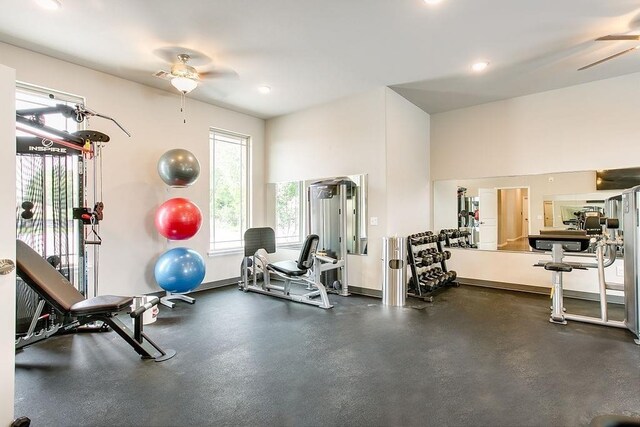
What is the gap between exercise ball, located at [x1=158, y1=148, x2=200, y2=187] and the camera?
4.19m

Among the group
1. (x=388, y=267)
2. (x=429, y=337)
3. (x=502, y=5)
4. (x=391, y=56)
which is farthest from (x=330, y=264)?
(x=502, y=5)

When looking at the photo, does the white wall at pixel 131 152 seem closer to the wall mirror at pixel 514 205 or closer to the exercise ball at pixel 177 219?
the exercise ball at pixel 177 219

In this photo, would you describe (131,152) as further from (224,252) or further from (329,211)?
(329,211)

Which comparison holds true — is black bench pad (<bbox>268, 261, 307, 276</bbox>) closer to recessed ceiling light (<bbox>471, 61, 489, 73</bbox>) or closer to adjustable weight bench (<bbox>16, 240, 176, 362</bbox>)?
adjustable weight bench (<bbox>16, 240, 176, 362</bbox>)

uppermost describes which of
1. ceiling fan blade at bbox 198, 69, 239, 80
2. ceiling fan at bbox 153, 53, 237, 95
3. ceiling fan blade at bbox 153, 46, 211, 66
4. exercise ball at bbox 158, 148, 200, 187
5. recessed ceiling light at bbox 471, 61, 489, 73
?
ceiling fan blade at bbox 198, 69, 239, 80

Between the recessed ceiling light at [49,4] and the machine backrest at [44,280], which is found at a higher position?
the recessed ceiling light at [49,4]

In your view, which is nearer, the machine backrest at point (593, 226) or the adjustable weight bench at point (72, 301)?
the adjustable weight bench at point (72, 301)

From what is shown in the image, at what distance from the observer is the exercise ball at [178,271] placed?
4.11m

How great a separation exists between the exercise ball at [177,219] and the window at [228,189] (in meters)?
1.19

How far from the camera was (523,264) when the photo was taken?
503 centimetres

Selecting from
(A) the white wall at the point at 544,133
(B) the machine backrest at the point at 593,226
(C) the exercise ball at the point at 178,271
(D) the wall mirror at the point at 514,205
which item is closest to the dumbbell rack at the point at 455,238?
(D) the wall mirror at the point at 514,205

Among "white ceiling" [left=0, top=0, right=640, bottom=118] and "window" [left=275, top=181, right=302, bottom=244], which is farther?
"window" [left=275, top=181, right=302, bottom=244]

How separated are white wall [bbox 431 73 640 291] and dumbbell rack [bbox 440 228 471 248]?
0.14 meters

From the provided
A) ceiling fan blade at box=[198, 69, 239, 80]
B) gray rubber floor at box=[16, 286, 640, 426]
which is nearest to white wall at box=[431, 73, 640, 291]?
gray rubber floor at box=[16, 286, 640, 426]
